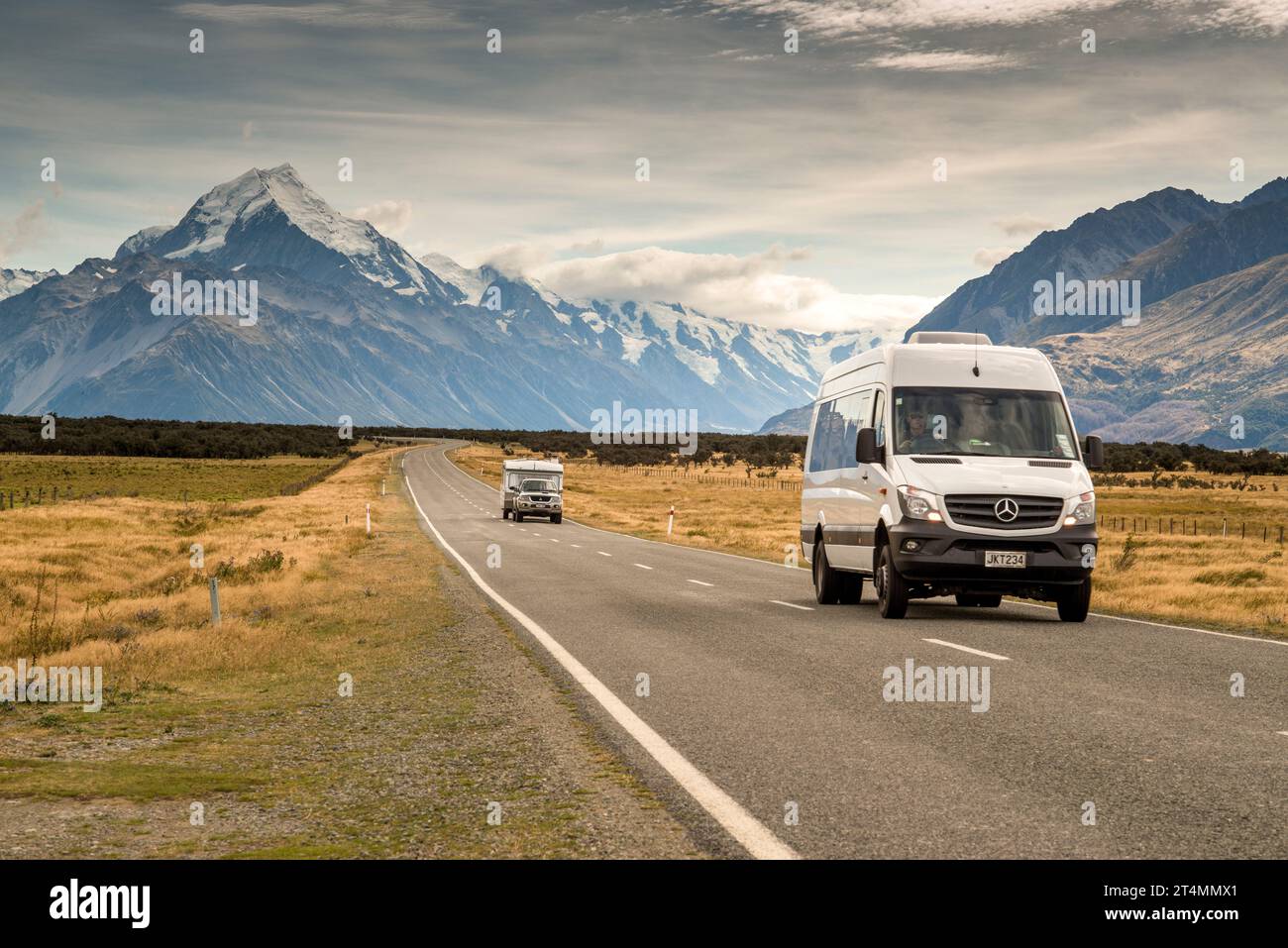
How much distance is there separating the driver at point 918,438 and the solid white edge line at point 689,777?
5.07 meters

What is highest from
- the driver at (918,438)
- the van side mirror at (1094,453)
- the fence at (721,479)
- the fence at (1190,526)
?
the driver at (918,438)

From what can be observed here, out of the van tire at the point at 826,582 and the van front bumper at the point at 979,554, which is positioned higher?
the van front bumper at the point at 979,554

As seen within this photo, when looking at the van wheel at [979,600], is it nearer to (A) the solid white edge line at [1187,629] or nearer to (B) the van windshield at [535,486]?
(A) the solid white edge line at [1187,629]

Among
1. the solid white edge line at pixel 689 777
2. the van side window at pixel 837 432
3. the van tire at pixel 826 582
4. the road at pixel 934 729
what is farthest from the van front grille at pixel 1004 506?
the solid white edge line at pixel 689 777

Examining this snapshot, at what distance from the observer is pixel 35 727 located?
959cm

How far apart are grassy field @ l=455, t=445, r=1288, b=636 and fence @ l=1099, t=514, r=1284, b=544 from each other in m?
0.15

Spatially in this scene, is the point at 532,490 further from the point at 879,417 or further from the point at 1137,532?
the point at 879,417

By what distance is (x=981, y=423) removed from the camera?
51.6ft

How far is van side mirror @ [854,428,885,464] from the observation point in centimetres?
1530

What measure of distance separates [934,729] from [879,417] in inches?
314

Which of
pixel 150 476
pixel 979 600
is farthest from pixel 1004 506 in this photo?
pixel 150 476

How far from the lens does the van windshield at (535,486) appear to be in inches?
1943
